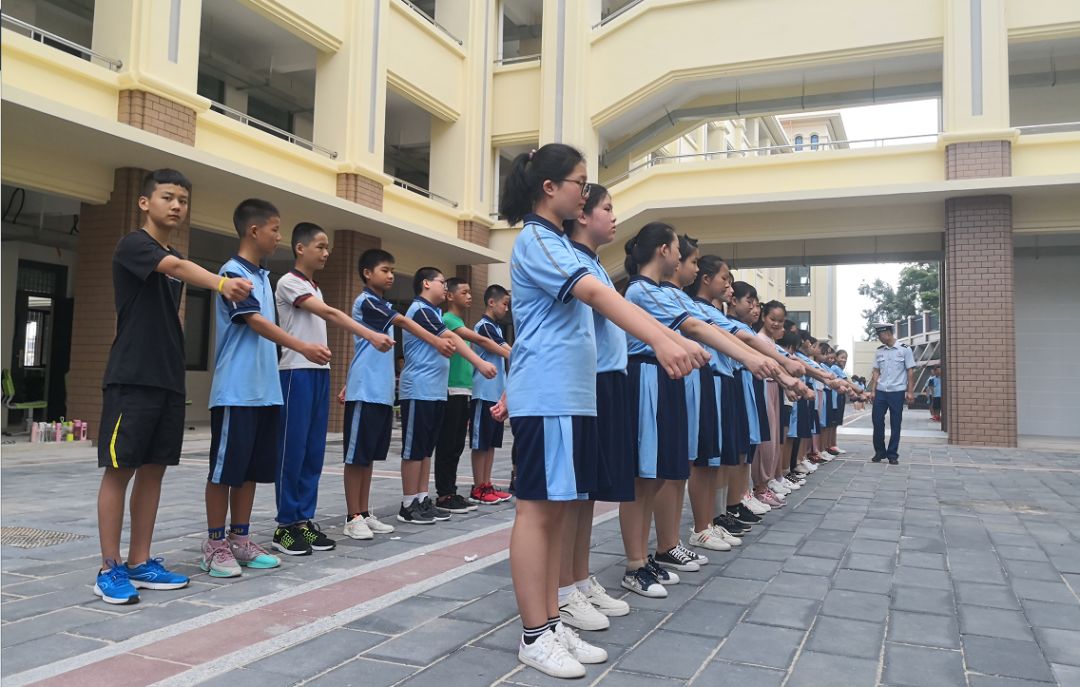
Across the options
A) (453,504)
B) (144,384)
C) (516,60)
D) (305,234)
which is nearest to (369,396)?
(305,234)

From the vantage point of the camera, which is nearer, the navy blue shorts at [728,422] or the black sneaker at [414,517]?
the navy blue shorts at [728,422]

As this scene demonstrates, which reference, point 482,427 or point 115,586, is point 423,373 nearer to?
point 482,427

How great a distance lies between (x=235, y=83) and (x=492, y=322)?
32.9ft

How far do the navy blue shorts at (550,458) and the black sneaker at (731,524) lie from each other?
2.74 m

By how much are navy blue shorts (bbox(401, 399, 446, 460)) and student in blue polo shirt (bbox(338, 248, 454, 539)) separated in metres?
0.33

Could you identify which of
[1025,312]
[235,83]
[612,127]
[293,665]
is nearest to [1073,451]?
[1025,312]

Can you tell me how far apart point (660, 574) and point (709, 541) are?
1.01m

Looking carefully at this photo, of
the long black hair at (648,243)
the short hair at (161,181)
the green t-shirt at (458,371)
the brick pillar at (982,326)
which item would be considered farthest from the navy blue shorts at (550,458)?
the brick pillar at (982,326)

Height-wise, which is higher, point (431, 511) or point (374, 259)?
point (374, 259)

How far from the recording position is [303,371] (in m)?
4.32

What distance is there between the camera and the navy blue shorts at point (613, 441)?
2.86 m

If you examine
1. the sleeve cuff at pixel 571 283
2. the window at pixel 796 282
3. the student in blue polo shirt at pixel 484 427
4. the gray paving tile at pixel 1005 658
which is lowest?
the gray paving tile at pixel 1005 658

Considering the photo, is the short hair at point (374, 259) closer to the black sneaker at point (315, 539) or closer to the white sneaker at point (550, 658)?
the black sneaker at point (315, 539)

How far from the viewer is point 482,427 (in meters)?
6.41
